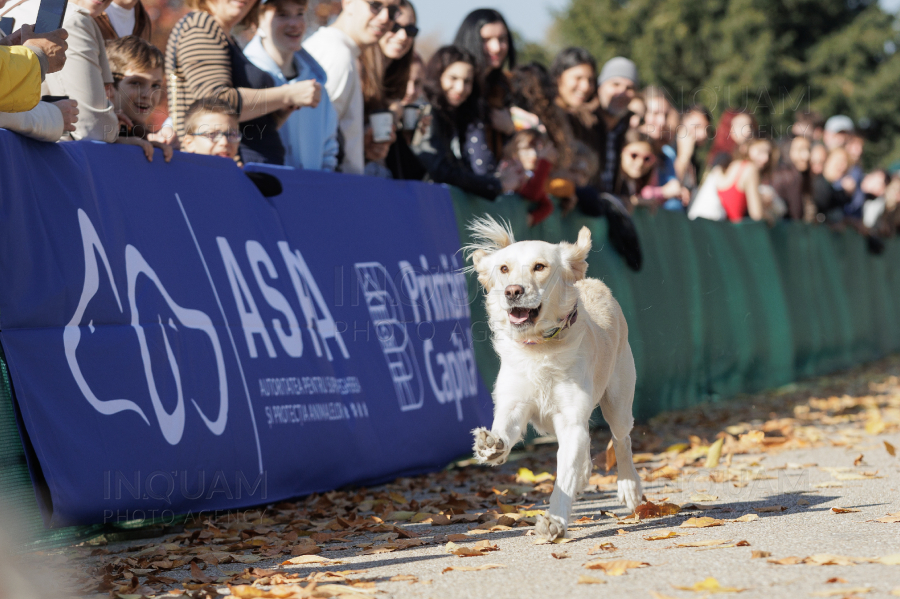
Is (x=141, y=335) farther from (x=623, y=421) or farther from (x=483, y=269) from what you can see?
(x=623, y=421)

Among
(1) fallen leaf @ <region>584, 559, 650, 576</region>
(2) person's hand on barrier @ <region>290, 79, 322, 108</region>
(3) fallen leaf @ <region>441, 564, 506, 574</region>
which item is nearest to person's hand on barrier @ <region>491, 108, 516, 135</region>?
(2) person's hand on barrier @ <region>290, 79, 322, 108</region>

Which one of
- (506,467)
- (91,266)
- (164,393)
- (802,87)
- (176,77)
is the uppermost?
(802,87)

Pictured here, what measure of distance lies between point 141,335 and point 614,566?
2.79 meters

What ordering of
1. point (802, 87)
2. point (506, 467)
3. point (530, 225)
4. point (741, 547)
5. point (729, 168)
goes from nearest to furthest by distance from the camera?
point (741, 547), point (506, 467), point (530, 225), point (729, 168), point (802, 87)

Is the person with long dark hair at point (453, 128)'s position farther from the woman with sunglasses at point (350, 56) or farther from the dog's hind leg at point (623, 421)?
the dog's hind leg at point (623, 421)

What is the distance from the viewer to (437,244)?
28.8ft

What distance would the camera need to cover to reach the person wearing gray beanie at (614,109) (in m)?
11.9

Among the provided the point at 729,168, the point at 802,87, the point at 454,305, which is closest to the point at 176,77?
the point at 454,305

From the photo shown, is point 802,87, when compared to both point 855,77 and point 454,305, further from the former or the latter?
point 454,305

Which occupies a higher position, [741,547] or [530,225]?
[530,225]

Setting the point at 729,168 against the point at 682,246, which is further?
the point at 729,168

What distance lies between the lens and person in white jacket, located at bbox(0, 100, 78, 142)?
5.18m

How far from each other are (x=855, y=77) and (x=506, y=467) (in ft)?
123

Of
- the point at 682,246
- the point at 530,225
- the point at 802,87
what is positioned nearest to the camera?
the point at 530,225
